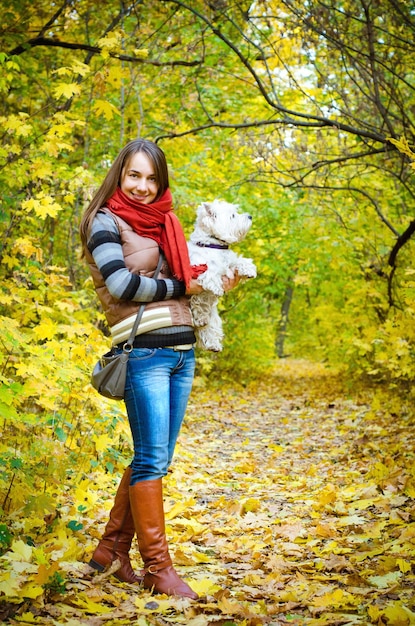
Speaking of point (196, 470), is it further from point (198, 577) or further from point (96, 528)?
point (198, 577)

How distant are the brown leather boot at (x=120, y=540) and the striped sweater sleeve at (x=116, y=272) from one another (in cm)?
87

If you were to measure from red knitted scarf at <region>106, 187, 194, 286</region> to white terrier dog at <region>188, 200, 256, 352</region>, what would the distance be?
0.57 feet

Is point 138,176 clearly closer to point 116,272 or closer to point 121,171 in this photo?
point 121,171

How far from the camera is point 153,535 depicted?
2803 millimetres

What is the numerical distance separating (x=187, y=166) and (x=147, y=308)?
6.04 m

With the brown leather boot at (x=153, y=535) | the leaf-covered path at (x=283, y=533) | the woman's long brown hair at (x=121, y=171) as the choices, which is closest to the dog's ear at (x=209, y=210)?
the woman's long brown hair at (x=121, y=171)

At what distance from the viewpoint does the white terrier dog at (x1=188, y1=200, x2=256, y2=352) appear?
9.87 feet

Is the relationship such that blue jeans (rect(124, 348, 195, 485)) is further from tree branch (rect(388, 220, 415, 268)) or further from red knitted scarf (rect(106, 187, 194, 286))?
tree branch (rect(388, 220, 415, 268))

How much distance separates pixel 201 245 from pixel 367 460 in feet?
10.7

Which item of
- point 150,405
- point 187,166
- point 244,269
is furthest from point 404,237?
point 150,405

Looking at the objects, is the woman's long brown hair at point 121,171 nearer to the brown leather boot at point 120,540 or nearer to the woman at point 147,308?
the woman at point 147,308

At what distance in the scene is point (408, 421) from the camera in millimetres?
6633

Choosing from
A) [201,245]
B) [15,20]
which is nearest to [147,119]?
[15,20]

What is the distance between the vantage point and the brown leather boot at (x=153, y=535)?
9.14 ft
